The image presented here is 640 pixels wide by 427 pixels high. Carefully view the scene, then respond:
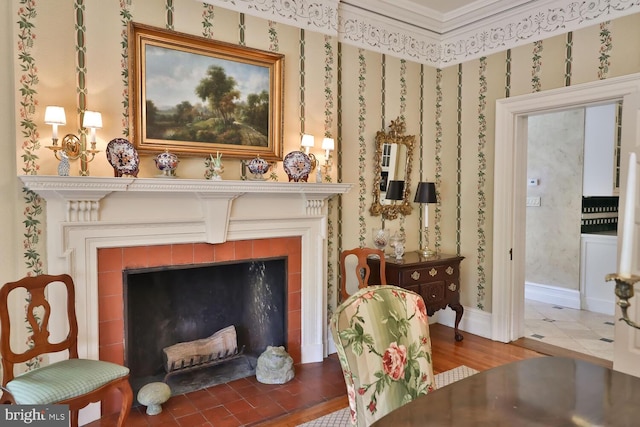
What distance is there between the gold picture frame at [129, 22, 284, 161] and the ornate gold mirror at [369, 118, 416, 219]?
3.61 feet

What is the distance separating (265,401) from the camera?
275 cm

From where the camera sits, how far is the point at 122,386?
7.02ft

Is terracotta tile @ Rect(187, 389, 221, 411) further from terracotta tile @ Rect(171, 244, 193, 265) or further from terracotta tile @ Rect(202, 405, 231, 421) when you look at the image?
terracotta tile @ Rect(171, 244, 193, 265)

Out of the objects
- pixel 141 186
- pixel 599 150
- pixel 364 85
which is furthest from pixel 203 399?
pixel 599 150

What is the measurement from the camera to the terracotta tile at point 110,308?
2.55 meters

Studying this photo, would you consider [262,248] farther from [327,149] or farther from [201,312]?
[327,149]

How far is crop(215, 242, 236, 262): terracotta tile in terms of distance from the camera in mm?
2953

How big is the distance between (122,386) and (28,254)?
0.95 meters

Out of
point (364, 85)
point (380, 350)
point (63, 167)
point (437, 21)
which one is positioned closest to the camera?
point (380, 350)

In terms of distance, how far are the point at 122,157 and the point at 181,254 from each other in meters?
0.73

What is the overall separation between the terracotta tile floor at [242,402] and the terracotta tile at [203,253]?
0.91 m

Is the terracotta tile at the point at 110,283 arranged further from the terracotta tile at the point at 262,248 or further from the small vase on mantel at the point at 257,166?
the small vase on mantel at the point at 257,166

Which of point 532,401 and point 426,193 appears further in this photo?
point 426,193

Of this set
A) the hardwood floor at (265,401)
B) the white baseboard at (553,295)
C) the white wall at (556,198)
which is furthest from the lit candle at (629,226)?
the white baseboard at (553,295)
